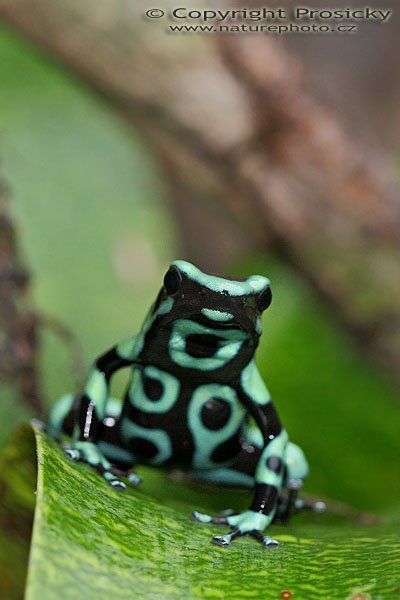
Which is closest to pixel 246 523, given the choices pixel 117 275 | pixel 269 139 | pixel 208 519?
pixel 208 519

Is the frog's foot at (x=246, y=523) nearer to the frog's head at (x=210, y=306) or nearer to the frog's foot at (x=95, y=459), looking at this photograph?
the frog's foot at (x=95, y=459)

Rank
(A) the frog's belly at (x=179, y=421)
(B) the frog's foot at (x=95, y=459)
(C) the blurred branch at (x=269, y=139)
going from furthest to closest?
(C) the blurred branch at (x=269, y=139) < (A) the frog's belly at (x=179, y=421) < (B) the frog's foot at (x=95, y=459)

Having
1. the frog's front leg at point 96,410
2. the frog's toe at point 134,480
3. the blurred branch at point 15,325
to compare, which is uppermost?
the blurred branch at point 15,325

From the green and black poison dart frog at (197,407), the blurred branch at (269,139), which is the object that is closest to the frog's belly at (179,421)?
the green and black poison dart frog at (197,407)

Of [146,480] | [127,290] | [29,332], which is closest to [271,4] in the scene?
[127,290]

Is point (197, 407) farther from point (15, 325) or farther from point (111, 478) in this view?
point (15, 325)

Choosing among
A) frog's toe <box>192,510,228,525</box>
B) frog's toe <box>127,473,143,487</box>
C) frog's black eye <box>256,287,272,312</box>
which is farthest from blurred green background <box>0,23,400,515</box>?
frog's black eye <box>256,287,272,312</box>
